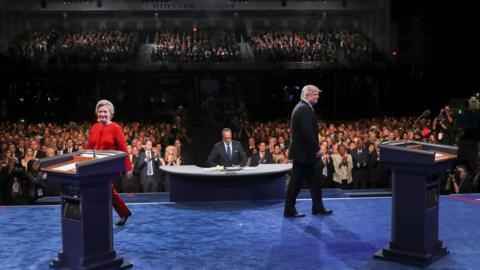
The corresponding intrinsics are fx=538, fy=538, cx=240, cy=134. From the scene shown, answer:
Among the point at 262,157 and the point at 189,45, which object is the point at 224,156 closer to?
the point at 262,157

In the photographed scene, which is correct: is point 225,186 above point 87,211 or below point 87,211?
below

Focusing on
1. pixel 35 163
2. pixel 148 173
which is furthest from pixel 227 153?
pixel 35 163

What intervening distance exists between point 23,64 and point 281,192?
54.5 feet

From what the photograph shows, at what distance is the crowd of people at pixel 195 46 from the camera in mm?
22344

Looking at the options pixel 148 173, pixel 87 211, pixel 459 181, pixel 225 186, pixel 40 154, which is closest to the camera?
pixel 87 211

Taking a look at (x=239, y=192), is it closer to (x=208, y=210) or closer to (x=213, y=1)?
(x=208, y=210)

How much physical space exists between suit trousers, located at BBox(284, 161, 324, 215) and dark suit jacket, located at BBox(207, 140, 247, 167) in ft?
5.64

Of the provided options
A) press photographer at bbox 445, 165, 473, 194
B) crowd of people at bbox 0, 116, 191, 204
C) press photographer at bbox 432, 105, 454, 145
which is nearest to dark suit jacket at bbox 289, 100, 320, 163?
crowd of people at bbox 0, 116, 191, 204

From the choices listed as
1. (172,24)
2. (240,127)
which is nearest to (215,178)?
(240,127)

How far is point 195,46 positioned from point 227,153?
16.2m

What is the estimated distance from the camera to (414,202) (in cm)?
441

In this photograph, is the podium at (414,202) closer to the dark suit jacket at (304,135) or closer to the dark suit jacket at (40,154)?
the dark suit jacket at (304,135)

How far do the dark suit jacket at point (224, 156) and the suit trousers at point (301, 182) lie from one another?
172 cm

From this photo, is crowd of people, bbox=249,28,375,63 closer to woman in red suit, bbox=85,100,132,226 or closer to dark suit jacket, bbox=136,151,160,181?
dark suit jacket, bbox=136,151,160,181
